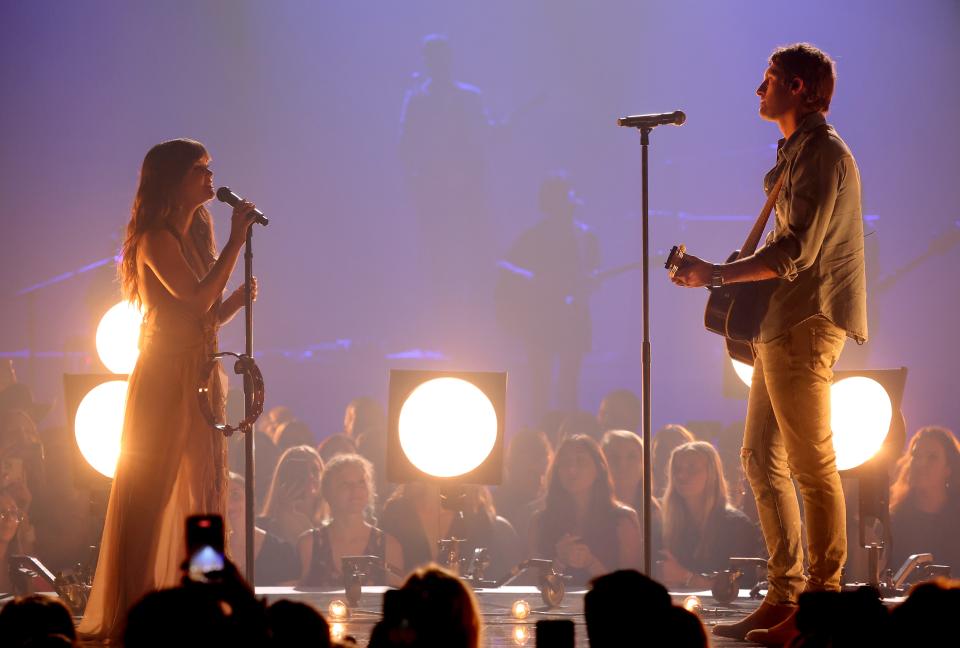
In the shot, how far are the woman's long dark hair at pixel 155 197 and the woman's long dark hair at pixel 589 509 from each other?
2445mm

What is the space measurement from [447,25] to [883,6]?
4573 mm

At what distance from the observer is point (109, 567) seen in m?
3.45

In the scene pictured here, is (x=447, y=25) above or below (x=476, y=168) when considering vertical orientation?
above

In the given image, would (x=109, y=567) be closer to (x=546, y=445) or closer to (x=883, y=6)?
(x=546, y=445)

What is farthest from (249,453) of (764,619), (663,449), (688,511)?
(663,449)

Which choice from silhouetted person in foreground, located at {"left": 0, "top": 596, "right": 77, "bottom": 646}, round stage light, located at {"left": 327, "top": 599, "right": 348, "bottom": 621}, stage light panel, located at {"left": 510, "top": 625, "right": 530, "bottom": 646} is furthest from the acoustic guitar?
silhouetted person in foreground, located at {"left": 0, "top": 596, "right": 77, "bottom": 646}

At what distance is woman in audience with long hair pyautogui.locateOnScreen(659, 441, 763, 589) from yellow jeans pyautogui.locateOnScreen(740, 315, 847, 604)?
188 centimetres

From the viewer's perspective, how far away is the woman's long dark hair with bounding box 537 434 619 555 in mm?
5383

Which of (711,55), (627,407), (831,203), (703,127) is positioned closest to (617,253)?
(703,127)

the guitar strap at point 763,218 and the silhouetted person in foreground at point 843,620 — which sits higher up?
the guitar strap at point 763,218

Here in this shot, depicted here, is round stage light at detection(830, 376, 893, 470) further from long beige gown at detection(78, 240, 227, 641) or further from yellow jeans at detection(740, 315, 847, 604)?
long beige gown at detection(78, 240, 227, 641)

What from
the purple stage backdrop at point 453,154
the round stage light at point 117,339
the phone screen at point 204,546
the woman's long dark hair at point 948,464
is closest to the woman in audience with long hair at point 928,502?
the woman's long dark hair at point 948,464

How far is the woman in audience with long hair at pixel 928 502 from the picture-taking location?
5.41 m

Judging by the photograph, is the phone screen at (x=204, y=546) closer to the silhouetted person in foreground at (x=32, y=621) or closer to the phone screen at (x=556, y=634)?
the silhouetted person in foreground at (x=32, y=621)
